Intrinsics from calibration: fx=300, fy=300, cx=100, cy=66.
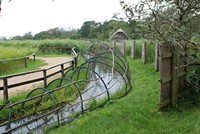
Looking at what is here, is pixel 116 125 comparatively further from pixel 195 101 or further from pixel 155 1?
pixel 155 1

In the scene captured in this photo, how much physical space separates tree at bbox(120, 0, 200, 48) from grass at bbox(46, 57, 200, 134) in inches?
85.9

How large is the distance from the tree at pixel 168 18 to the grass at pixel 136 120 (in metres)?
2.18

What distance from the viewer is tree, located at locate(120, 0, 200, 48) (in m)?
3.76

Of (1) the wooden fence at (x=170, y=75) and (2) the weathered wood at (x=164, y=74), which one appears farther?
(1) the wooden fence at (x=170, y=75)

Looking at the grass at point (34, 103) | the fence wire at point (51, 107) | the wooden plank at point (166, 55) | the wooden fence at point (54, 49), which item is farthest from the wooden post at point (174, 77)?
the wooden fence at point (54, 49)

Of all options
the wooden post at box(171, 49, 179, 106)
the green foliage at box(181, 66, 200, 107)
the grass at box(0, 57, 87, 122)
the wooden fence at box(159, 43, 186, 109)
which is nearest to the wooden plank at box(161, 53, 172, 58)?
the wooden fence at box(159, 43, 186, 109)

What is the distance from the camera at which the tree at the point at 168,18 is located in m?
3.76

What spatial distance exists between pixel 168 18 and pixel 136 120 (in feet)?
9.39

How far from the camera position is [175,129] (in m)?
5.64

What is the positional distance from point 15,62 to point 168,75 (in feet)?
40.0

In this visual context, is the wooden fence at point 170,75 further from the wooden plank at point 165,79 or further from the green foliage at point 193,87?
the green foliage at point 193,87

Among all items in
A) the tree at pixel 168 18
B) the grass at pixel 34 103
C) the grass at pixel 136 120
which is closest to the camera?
the tree at pixel 168 18

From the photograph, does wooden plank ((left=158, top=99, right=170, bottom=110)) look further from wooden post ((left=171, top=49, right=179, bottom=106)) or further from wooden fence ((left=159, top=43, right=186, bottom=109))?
wooden post ((left=171, top=49, right=179, bottom=106))

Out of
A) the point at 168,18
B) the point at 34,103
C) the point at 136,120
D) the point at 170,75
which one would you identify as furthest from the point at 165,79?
the point at 34,103
